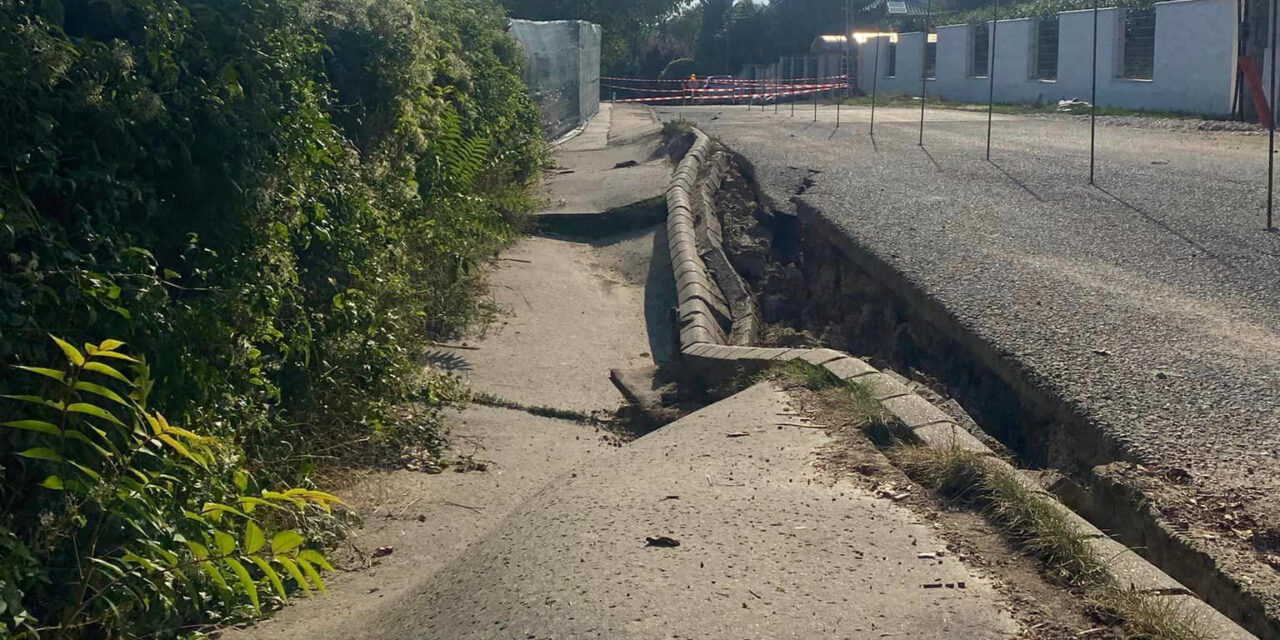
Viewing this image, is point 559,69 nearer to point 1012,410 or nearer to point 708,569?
point 1012,410

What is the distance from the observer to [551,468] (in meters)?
6.12

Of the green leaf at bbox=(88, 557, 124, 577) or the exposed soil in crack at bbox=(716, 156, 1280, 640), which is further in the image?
the exposed soil in crack at bbox=(716, 156, 1280, 640)

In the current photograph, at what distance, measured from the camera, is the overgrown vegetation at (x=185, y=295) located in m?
3.23

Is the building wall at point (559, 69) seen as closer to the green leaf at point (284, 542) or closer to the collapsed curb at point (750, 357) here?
the collapsed curb at point (750, 357)

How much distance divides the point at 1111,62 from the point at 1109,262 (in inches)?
949

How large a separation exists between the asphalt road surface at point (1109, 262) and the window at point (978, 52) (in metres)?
21.9

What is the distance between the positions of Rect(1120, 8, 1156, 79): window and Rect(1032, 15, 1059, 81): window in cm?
324

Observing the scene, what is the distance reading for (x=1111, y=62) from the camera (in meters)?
30.1

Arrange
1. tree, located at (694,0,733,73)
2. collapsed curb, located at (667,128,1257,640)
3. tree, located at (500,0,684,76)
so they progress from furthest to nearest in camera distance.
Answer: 1. tree, located at (694,0,733,73)
2. tree, located at (500,0,684,76)
3. collapsed curb, located at (667,128,1257,640)

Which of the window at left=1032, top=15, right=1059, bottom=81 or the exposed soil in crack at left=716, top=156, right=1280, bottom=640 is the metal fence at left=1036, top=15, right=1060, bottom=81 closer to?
the window at left=1032, top=15, right=1059, bottom=81

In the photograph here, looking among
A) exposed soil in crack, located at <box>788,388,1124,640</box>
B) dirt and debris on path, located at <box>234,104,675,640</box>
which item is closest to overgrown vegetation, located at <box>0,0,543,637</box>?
dirt and debris on path, located at <box>234,104,675,640</box>

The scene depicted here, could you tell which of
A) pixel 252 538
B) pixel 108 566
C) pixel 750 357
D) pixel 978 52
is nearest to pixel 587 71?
pixel 978 52

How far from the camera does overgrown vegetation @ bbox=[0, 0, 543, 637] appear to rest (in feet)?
10.6

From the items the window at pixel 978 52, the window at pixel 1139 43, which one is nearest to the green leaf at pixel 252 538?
the window at pixel 1139 43
